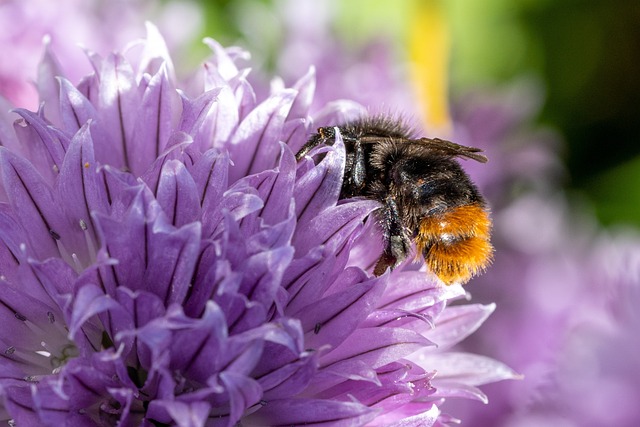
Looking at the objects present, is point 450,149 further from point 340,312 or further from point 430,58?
point 430,58

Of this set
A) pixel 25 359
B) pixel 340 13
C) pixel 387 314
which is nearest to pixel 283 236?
pixel 387 314

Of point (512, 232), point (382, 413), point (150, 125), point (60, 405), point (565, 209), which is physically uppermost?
point (565, 209)

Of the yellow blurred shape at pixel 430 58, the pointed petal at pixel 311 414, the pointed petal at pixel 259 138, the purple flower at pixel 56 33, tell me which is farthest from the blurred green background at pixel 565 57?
the pointed petal at pixel 311 414

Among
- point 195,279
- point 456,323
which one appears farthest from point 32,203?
point 456,323

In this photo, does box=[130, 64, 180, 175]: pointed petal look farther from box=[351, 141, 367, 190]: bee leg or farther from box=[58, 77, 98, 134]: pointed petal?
box=[351, 141, 367, 190]: bee leg

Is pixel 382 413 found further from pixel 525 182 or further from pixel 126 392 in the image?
pixel 525 182
